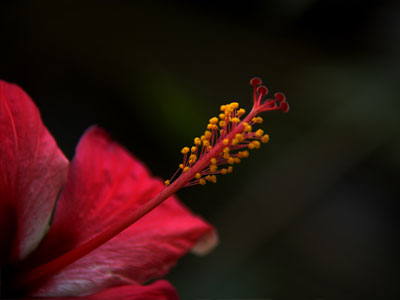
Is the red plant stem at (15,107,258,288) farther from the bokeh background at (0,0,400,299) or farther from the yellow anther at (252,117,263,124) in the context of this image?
the bokeh background at (0,0,400,299)

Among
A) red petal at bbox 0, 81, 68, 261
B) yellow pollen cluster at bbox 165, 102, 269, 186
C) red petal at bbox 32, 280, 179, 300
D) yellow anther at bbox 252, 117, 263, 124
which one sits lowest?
red petal at bbox 32, 280, 179, 300

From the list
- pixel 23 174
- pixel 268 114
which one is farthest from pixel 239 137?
pixel 268 114

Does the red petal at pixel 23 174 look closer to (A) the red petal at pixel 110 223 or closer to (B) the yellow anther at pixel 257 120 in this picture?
(A) the red petal at pixel 110 223

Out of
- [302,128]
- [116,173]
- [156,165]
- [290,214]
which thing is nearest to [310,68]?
[302,128]

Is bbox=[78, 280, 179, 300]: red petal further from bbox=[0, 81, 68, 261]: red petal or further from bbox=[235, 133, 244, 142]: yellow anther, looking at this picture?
bbox=[235, 133, 244, 142]: yellow anther

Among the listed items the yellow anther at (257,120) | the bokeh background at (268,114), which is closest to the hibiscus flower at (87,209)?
the yellow anther at (257,120)

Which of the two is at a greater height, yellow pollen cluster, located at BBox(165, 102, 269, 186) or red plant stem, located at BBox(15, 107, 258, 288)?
yellow pollen cluster, located at BBox(165, 102, 269, 186)

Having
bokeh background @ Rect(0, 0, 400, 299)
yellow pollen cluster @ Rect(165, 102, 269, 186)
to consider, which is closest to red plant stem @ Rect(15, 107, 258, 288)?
yellow pollen cluster @ Rect(165, 102, 269, 186)

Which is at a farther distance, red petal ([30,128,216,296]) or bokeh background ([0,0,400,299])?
bokeh background ([0,0,400,299])
